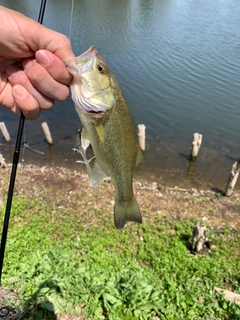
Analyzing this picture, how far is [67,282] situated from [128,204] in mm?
2585

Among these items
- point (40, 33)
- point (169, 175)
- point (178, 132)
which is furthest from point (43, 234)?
point (178, 132)

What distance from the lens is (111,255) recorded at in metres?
5.71

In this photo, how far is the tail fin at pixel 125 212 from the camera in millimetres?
2715

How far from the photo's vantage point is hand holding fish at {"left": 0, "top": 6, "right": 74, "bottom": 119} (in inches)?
83.4

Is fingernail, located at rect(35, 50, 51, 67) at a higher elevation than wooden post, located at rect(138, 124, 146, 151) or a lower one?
higher

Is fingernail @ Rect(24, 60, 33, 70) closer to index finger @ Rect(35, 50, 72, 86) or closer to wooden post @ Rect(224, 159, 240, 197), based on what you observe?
index finger @ Rect(35, 50, 72, 86)

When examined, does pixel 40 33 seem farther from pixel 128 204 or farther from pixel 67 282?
pixel 67 282

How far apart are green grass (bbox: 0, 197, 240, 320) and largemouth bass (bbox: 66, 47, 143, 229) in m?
2.66

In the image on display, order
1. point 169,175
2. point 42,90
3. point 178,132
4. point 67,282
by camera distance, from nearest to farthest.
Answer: point 42,90 < point 67,282 < point 169,175 < point 178,132

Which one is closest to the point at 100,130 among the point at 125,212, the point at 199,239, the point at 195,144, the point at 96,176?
the point at 96,176

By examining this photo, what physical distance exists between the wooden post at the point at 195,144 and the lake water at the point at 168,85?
1.17ft

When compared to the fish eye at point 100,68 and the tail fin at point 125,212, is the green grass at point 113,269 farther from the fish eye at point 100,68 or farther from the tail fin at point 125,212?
the fish eye at point 100,68

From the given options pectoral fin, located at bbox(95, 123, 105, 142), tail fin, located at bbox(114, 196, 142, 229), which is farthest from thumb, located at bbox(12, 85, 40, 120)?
tail fin, located at bbox(114, 196, 142, 229)

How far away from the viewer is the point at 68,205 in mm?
7508
